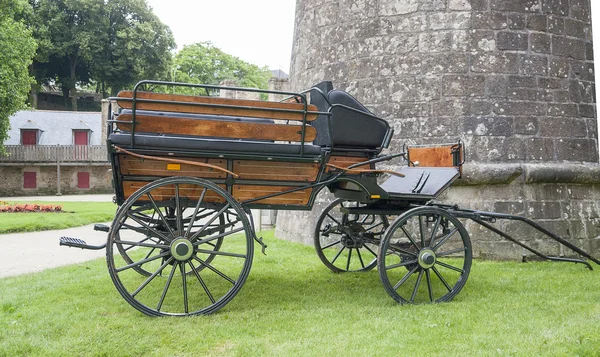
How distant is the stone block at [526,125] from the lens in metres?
7.70

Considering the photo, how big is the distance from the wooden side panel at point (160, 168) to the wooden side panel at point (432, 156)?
235 cm

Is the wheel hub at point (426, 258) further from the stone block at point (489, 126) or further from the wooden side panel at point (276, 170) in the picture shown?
the stone block at point (489, 126)

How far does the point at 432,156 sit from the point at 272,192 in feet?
6.22

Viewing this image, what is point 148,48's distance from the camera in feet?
157

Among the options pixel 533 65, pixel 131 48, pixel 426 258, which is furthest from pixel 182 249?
pixel 131 48

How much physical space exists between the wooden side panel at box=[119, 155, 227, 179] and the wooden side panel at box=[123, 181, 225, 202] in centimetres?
13

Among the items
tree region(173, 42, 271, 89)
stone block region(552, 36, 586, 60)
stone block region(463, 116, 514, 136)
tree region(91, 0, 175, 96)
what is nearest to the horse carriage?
stone block region(463, 116, 514, 136)

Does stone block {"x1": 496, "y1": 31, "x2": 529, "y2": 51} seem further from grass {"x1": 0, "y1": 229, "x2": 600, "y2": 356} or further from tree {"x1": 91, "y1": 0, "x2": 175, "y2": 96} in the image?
tree {"x1": 91, "y1": 0, "x2": 175, "y2": 96}

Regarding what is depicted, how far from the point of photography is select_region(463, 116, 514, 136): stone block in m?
7.66

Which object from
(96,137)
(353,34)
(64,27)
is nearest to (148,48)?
(64,27)

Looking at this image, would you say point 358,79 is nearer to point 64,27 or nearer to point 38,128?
point 38,128

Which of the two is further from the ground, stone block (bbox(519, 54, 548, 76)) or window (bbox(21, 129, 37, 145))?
stone block (bbox(519, 54, 548, 76))

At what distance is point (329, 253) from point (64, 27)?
4550 centimetres

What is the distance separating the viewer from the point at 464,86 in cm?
772
